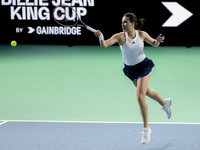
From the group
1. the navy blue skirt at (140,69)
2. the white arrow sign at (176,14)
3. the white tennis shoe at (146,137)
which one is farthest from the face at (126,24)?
the white arrow sign at (176,14)

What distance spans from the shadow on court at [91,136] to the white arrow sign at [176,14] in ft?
24.4

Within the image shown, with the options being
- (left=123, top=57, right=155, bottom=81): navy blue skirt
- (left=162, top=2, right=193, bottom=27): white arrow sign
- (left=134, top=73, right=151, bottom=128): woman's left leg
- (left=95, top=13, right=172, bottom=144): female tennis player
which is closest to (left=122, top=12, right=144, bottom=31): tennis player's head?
(left=95, top=13, right=172, bottom=144): female tennis player

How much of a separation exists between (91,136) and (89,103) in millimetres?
1601

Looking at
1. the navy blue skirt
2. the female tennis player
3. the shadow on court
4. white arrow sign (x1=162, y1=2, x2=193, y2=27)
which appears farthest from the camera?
white arrow sign (x1=162, y1=2, x2=193, y2=27)

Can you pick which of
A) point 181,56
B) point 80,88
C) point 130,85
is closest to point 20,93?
point 80,88

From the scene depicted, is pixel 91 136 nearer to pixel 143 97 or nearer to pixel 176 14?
pixel 143 97

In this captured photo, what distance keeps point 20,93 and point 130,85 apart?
79.9 inches

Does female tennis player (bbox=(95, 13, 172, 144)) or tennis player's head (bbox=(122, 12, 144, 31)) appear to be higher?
tennis player's head (bbox=(122, 12, 144, 31))

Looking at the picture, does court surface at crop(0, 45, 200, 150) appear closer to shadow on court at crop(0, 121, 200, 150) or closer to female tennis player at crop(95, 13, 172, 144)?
shadow on court at crop(0, 121, 200, 150)

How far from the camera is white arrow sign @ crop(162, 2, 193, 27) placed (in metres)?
11.7

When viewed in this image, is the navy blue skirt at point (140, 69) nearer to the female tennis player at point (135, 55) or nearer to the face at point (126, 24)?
the female tennis player at point (135, 55)

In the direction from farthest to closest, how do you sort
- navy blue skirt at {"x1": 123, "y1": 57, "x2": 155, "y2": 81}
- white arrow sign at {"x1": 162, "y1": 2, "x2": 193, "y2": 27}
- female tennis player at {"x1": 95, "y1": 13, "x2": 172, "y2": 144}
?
white arrow sign at {"x1": 162, "y1": 2, "x2": 193, "y2": 27}, navy blue skirt at {"x1": 123, "y1": 57, "x2": 155, "y2": 81}, female tennis player at {"x1": 95, "y1": 13, "x2": 172, "y2": 144}

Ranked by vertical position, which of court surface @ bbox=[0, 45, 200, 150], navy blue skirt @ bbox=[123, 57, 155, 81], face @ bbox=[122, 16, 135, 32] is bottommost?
court surface @ bbox=[0, 45, 200, 150]

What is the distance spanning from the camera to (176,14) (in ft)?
38.6
